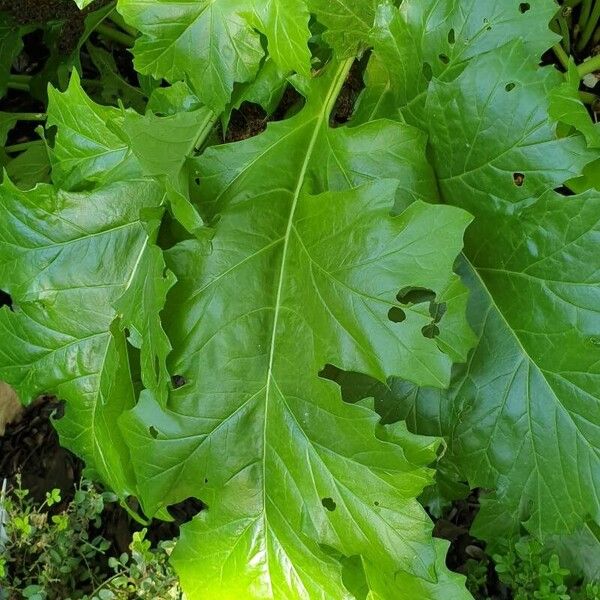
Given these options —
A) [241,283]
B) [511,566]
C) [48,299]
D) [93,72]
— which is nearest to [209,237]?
[241,283]

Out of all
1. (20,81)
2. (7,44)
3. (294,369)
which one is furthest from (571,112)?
(20,81)

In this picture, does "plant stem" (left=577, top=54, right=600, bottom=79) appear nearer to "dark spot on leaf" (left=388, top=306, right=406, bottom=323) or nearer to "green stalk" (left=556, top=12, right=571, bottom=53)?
"green stalk" (left=556, top=12, right=571, bottom=53)

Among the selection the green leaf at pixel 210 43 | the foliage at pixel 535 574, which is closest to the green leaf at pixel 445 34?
the green leaf at pixel 210 43

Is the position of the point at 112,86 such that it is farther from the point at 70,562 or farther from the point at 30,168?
the point at 70,562

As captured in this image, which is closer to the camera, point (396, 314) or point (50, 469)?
point (396, 314)

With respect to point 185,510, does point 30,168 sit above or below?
above

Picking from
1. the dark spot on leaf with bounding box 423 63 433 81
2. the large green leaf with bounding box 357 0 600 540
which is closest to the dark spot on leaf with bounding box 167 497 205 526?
the large green leaf with bounding box 357 0 600 540

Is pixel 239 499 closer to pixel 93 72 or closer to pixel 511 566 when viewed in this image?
pixel 511 566
